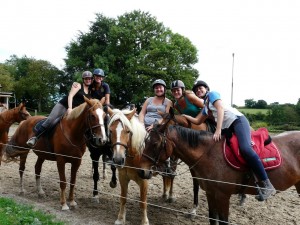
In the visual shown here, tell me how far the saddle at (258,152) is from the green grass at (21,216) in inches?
122

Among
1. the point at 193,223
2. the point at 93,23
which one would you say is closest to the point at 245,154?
the point at 193,223

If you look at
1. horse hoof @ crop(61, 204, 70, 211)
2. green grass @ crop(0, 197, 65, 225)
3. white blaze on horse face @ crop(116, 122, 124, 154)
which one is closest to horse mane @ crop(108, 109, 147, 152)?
white blaze on horse face @ crop(116, 122, 124, 154)

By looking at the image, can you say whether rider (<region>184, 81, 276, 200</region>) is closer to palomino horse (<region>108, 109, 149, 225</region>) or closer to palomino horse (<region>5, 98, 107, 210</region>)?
palomino horse (<region>108, 109, 149, 225</region>)

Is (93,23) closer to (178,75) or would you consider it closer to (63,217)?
(178,75)

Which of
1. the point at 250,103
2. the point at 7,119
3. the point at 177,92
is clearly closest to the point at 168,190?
the point at 177,92

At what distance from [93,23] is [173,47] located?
11.8 m

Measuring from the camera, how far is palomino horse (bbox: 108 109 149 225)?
14.8 feet

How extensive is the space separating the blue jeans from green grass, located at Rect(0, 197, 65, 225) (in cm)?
331

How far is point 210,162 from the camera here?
4215 millimetres

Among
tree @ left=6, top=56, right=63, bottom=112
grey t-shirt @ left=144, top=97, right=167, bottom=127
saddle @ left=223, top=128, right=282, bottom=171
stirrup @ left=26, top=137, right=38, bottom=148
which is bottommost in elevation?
stirrup @ left=26, top=137, right=38, bottom=148

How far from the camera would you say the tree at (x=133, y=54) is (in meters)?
34.7

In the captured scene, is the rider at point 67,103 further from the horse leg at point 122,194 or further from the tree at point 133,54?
the tree at point 133,54

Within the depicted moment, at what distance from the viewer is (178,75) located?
3519 centimetres

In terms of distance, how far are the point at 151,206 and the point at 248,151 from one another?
122 inches
